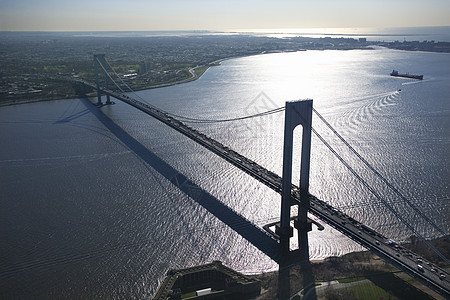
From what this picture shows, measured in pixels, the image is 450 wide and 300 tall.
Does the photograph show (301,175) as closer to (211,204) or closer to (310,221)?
(310,221)

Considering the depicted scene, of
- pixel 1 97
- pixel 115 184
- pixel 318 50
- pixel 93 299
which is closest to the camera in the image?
pixel 93 299

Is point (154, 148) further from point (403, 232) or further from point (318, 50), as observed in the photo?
point (318, 50)

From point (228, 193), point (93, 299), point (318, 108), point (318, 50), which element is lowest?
point (93, 299)

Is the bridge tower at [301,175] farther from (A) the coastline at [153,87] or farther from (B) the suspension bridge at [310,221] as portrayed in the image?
(A) the coastline at [153,87]

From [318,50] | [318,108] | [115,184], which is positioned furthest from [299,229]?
[318,50]

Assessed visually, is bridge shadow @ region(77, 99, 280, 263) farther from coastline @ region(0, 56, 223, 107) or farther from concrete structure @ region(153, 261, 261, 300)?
coastline @ region(0, 56, 223, 107)

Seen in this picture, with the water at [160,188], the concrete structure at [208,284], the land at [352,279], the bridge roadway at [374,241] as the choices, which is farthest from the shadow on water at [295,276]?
the bridge roadway at [374,241]
